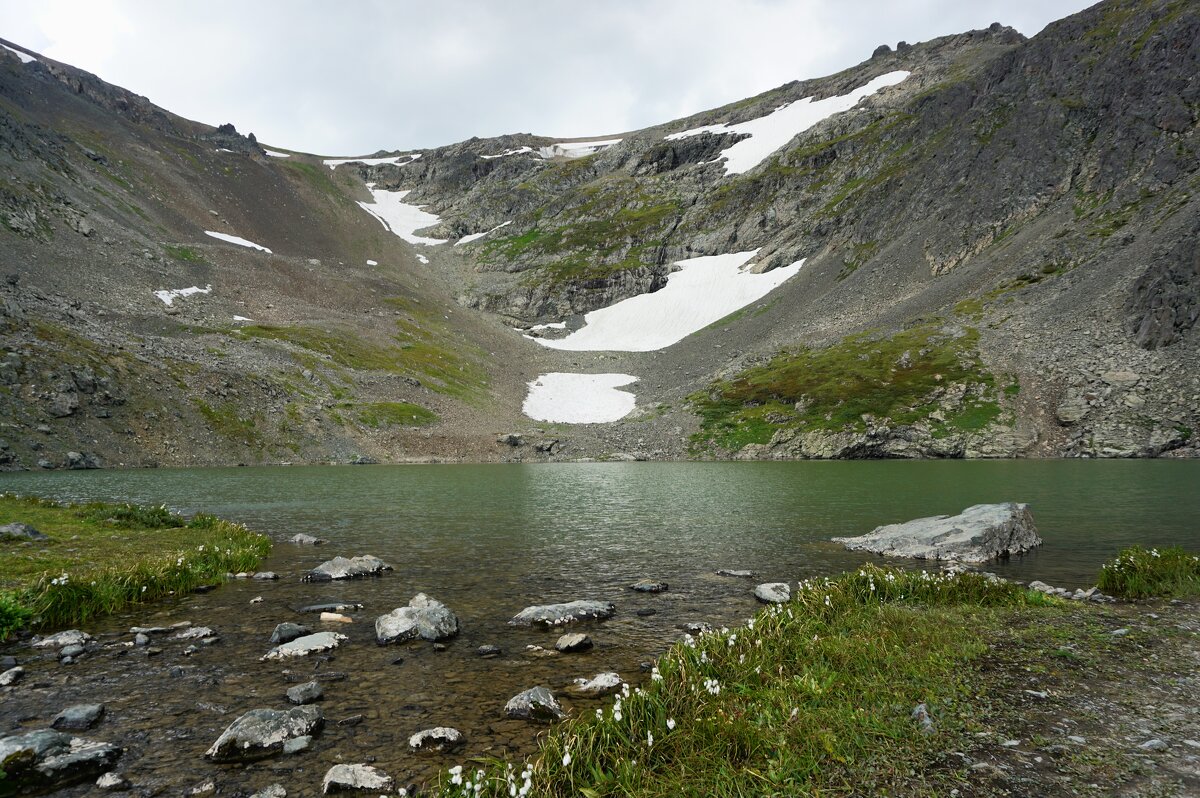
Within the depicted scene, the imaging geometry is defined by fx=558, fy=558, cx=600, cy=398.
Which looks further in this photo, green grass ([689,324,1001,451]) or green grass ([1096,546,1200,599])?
green grass ([689,324,1001,451])

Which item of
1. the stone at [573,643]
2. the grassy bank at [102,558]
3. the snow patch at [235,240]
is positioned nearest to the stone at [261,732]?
the stone at [573,643]

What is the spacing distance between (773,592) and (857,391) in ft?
264

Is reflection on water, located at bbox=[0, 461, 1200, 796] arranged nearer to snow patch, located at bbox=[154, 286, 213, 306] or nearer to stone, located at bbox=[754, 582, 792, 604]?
stone, located at bbox=[754, 582, 792, 604]

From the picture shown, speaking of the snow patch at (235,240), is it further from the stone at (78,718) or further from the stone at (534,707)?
the stone at (534,707)

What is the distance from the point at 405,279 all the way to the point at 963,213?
505 ft

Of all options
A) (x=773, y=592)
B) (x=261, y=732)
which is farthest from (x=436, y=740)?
(x=773, y=592)

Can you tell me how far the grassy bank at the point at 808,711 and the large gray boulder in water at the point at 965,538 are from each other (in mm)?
10046

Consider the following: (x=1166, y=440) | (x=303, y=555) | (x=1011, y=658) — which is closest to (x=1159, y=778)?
(x=1011, y=658)

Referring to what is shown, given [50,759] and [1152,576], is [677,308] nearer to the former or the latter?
[1152,576]

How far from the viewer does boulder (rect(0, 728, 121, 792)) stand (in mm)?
7586

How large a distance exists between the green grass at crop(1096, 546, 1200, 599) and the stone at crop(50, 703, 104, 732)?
23.9 meters

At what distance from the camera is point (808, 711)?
8.17 metres

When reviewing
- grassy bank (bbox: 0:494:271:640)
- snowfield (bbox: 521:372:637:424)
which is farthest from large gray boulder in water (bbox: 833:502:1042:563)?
snowfield (bbox: 521:372:637:424)

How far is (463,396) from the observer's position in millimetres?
108438
